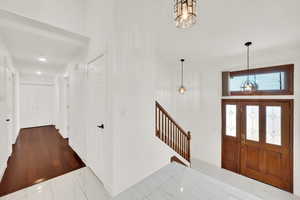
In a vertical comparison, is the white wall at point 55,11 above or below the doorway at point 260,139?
above

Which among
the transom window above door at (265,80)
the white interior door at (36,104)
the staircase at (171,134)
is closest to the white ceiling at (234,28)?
the transom window above door at (265,80)

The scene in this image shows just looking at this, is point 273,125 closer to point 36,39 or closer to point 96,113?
point 96,113

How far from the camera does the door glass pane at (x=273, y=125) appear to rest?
268 centimetres

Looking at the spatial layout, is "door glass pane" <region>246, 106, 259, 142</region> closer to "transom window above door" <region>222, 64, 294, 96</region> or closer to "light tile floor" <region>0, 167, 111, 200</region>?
"transom window above door" <region>222, 64, 294, 96</region>

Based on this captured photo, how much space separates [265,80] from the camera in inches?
114

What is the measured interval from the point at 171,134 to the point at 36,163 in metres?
2.86

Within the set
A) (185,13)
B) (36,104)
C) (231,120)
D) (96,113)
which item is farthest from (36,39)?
(36,104)

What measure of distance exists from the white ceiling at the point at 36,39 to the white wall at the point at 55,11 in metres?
0.08

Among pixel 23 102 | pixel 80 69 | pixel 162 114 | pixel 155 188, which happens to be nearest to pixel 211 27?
pixel 162 114

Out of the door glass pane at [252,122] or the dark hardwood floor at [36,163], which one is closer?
the dark hardwood floor at [36,163]

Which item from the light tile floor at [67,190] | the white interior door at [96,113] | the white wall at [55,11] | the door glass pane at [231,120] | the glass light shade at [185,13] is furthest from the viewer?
the door glass pane at [231,120]

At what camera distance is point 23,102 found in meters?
5.87

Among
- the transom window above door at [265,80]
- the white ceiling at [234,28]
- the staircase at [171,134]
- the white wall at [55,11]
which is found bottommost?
the staircase at [171,134]

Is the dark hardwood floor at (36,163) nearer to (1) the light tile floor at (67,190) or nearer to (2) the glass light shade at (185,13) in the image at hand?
(1) the light tile floor at (67,190)
